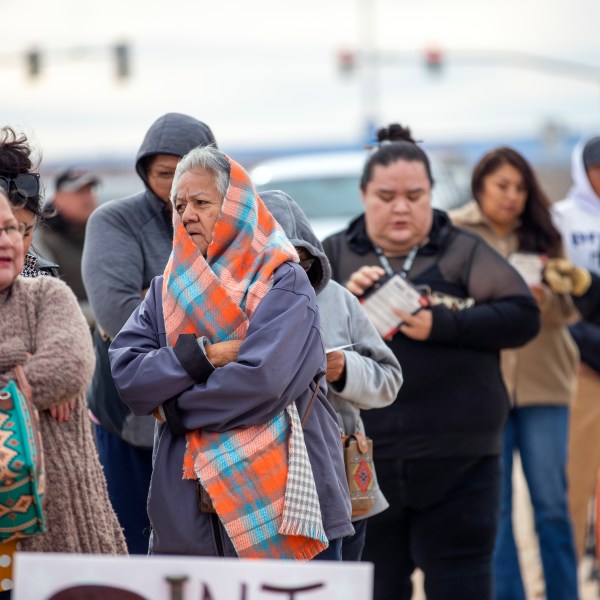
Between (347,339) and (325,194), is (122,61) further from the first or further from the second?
(347,339)

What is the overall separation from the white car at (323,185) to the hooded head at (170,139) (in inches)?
184

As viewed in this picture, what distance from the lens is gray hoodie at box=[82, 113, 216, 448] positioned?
4.72 m

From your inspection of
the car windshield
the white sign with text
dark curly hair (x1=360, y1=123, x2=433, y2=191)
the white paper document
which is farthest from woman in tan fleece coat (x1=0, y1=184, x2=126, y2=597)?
the car windshield

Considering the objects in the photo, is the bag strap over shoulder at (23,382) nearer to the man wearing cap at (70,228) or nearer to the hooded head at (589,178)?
the hooded head at (589,178)

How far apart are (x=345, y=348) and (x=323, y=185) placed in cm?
597

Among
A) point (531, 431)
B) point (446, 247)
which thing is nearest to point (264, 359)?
point (446, 247)

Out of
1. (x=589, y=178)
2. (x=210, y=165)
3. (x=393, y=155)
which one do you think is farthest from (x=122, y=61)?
(x=210, y=165)

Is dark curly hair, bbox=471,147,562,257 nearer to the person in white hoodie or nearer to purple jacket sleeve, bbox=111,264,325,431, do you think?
the person in white hoodie

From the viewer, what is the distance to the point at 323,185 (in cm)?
1023

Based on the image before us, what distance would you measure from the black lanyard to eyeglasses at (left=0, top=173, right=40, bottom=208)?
1.59 metres

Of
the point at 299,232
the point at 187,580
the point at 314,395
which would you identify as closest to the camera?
the point at 187,580

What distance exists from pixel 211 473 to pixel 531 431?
2935 millimetres

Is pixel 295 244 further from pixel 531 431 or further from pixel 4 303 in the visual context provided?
pixel 531 431

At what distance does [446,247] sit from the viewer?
5.23 m
